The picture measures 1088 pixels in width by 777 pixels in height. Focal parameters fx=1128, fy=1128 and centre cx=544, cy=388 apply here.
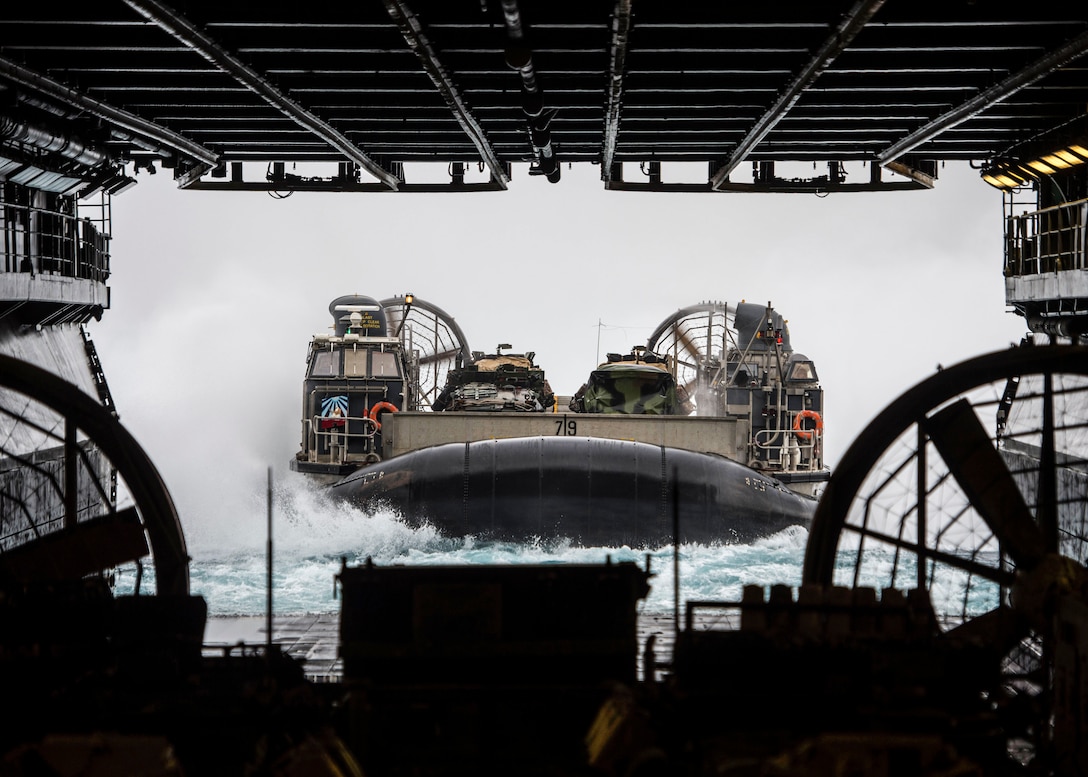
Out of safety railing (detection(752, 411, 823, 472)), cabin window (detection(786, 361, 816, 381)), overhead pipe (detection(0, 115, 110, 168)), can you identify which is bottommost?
safety railing (detection(752, 411, 823, 472))

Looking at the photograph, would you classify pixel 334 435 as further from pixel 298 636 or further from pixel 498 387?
pixel 298 636

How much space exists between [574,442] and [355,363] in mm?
5408

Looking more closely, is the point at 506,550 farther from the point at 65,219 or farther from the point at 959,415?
the point at 959,415

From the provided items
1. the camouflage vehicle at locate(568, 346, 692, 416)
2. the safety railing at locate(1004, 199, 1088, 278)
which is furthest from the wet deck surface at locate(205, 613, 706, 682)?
the camouflage vehicle at locate(568, 346, 692, 416)

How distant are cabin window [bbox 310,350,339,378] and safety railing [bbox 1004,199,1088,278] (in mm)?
12841

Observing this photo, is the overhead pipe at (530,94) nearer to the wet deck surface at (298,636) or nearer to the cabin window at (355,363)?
the wet deck surface at (298,636)

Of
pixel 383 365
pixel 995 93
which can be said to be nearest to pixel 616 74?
pixel 995 93

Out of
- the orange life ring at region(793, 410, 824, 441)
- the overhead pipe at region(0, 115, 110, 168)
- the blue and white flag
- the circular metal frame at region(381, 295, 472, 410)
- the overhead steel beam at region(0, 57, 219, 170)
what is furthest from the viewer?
the circular metal frame at region(381, 295, 472, 410)

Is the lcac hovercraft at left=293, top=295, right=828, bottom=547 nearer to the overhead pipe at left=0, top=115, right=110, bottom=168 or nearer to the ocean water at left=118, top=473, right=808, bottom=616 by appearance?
the ocean water at left=118, top=473, right=808, bottom=616

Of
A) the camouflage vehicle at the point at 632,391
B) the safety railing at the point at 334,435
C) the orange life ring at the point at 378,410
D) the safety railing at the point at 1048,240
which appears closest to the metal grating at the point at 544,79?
the safety railing at the point at 1048,240

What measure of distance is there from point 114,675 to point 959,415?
644 cm

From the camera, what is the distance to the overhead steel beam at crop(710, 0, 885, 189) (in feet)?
32.9

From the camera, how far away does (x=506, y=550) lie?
18.9 metres

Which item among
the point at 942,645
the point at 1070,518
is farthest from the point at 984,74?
the point at 942,645
